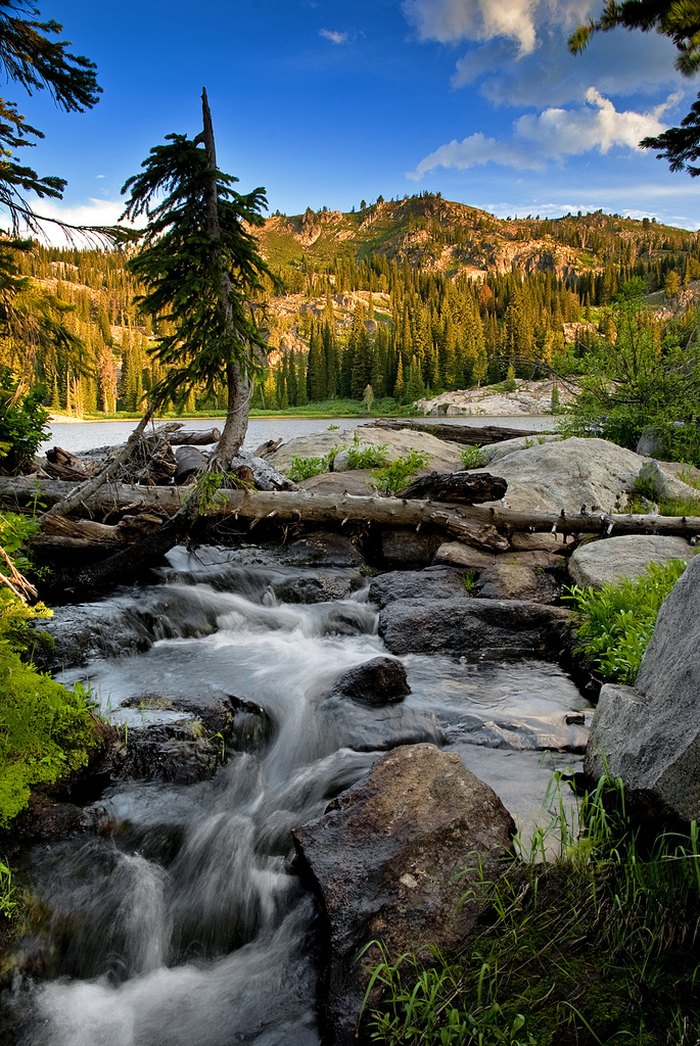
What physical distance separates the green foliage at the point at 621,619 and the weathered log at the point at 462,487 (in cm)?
396

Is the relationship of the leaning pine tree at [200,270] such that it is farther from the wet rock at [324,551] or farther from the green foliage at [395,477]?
the green foliage at [395,477]

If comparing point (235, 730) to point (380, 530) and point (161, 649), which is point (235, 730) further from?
point (380, 530)

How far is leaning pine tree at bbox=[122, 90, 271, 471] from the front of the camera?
1084cm

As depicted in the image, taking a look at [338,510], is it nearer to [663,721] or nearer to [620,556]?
[620,556]

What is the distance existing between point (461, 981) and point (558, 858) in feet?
3.54

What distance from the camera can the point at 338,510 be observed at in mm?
12789

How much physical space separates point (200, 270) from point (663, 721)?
1028 cm

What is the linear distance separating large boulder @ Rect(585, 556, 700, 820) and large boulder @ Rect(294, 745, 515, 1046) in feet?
3.17

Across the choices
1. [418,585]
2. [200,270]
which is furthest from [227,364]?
[418,585]

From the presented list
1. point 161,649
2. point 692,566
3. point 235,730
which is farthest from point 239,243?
point 692,566

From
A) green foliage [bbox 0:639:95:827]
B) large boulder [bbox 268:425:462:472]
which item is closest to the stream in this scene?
green foliage [bbox 0:639:95:827]

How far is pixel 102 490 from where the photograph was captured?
11750 mm

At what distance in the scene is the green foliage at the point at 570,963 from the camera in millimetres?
2873

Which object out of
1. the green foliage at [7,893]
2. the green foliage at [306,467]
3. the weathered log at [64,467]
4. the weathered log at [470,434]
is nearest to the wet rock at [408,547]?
the green foliage at [306,467]
